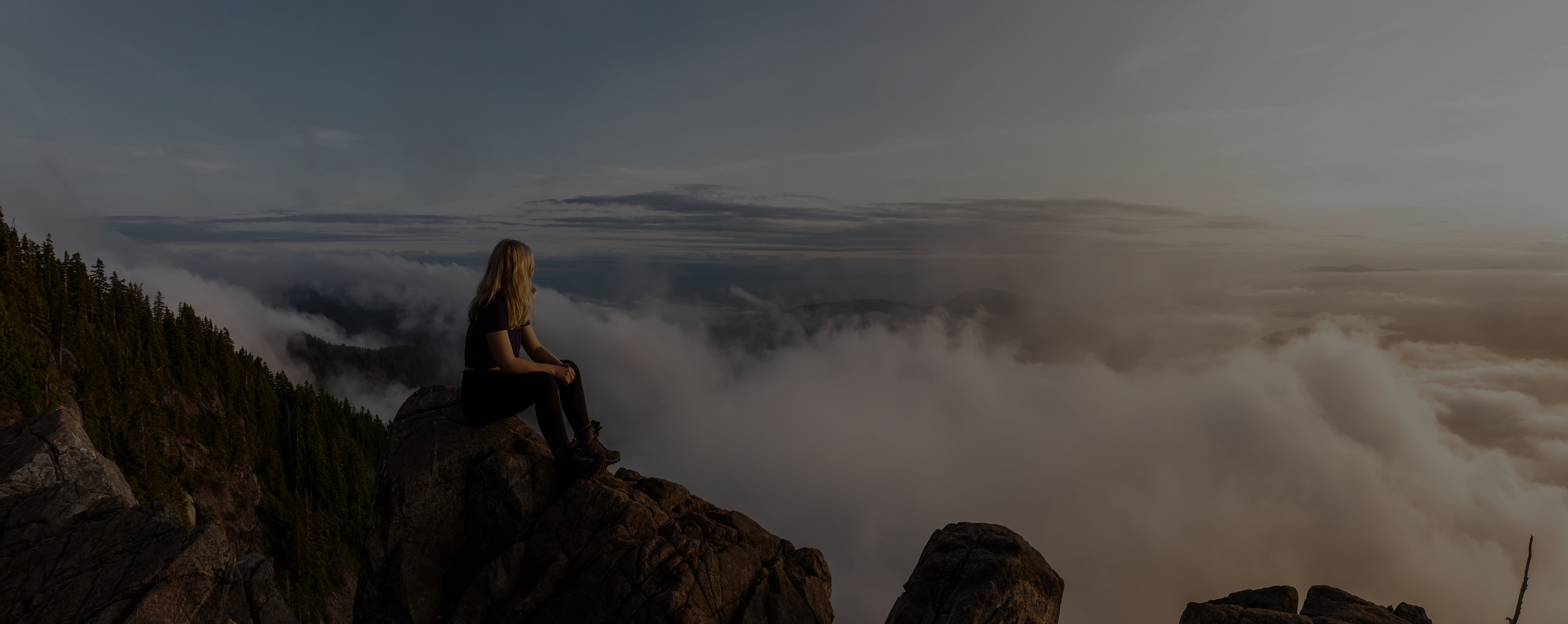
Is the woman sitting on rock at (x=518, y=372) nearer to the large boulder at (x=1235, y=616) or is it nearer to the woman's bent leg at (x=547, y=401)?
the woman's bent leg at (x=547, y=401)

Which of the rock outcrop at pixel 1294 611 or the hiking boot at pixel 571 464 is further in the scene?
the hiking boot at pixel 571 464

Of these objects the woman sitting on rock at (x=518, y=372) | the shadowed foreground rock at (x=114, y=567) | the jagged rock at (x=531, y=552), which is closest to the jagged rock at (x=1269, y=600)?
the jagged rock at (x=531, y=552)

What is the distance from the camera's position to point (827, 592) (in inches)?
519

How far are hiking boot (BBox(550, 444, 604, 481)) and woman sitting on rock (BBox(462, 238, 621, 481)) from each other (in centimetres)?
1

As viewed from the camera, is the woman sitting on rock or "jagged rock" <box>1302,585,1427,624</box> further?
"jagged rock" <box>1302,585,1427,624</box>

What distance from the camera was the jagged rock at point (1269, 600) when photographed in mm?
11969

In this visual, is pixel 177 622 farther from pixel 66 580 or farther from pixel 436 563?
pixel 436 563

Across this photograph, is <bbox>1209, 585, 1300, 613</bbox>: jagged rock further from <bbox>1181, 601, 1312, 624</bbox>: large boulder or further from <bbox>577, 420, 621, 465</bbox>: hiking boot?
<bbox>577, 420, 621, 465</bbox>: hiking boot

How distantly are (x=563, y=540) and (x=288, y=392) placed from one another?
15692 centimetres

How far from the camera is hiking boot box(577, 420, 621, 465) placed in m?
12.0

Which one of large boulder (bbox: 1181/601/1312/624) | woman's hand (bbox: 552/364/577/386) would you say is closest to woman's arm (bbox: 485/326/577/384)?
woman's hand (bbox: 552/364/577/386)

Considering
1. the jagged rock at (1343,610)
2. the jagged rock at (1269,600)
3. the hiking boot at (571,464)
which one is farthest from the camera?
the jagged rock at (1269,600)

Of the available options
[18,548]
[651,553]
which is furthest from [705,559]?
[18,548]

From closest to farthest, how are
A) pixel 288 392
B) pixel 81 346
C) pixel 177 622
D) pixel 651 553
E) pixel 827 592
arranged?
pixel 177 622 < pixel 651 553 < pixel 827 592 < pixel 81 346 < pixel 288 392
